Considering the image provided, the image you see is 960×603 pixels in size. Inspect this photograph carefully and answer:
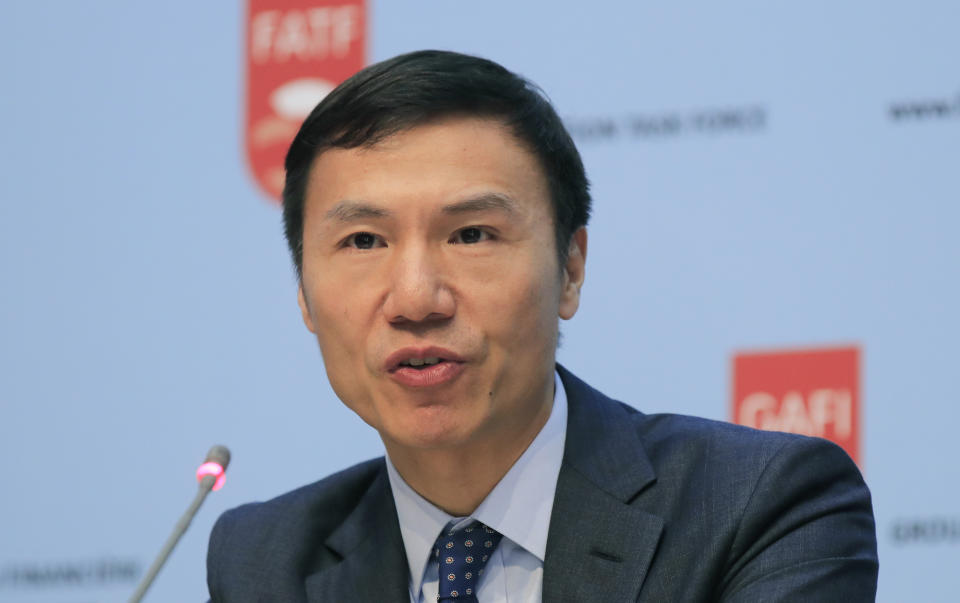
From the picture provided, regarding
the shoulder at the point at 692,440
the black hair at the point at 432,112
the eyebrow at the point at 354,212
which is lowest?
the shoulder at the point at 692,440

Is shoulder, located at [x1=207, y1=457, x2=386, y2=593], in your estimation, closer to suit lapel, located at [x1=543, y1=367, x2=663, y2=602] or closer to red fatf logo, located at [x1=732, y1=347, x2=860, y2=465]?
suit lapel, located at [x1=543, y1=367, x2=663, y2=602]

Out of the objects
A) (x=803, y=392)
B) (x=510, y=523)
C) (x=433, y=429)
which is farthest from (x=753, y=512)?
(x=803, y=392)

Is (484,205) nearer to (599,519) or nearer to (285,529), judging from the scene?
(599,519)

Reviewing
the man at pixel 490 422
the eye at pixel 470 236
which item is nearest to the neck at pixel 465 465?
the man at pixel 490 422

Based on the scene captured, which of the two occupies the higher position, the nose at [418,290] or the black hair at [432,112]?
the black hair at [432,112]

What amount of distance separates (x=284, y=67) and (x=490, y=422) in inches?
70.6

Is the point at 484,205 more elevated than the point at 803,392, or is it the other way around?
the point at 484,205

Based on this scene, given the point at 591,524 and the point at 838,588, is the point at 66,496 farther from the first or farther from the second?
the point at 838,588

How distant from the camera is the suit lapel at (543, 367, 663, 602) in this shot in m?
1.86

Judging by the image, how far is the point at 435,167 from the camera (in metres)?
1.88

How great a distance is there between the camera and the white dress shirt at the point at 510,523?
6.43 feet

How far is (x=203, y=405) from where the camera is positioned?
128 inches

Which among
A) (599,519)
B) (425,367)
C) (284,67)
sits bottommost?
(599,519)

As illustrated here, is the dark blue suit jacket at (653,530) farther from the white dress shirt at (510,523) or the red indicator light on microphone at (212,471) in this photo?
the red indicator light on microphone at (212,471)
